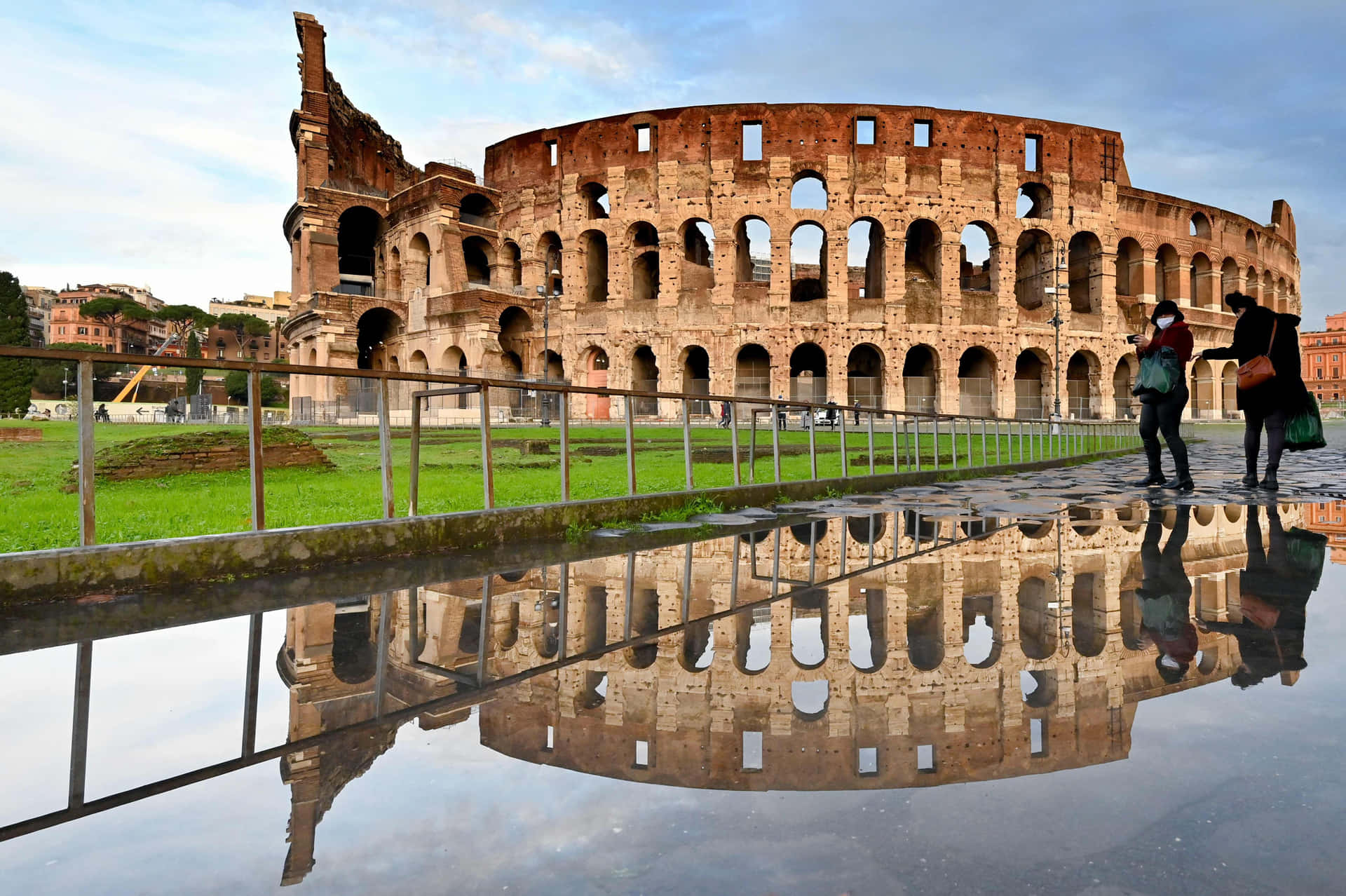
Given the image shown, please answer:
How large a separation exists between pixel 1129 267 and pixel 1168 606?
142 feet

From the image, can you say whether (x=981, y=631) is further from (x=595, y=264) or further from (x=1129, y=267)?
(x=1129, y=267)

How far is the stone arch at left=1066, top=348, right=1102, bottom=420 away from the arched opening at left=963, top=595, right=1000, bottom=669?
3792 cm

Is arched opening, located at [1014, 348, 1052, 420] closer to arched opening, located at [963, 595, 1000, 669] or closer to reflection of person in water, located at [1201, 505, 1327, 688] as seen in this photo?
reflection of person in water, located at [1201, 505, 1327, 688]

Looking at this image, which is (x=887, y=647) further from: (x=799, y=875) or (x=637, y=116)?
(x=637, y=116)

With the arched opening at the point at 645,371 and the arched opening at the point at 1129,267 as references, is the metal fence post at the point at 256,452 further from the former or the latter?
the arched opening at the point at 1129,267

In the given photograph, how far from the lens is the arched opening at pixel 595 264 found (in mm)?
39094

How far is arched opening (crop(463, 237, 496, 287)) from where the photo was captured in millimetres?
41431

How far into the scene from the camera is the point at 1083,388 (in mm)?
40031

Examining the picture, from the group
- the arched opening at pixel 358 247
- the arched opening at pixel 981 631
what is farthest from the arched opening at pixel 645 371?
the arched opening at pixel 981 631

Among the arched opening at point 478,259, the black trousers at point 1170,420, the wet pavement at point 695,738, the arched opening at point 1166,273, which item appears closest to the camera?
the wet pavement at point 695,738

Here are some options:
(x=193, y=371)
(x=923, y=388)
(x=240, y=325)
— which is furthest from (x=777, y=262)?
(x=240, y=325)

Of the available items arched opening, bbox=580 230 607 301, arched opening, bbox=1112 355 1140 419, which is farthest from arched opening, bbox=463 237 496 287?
arched opening, bbox=1112 355 1140 419

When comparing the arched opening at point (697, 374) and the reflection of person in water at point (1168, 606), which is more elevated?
the arched opening at point (697, 374)

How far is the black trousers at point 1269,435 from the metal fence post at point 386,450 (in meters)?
7.55
